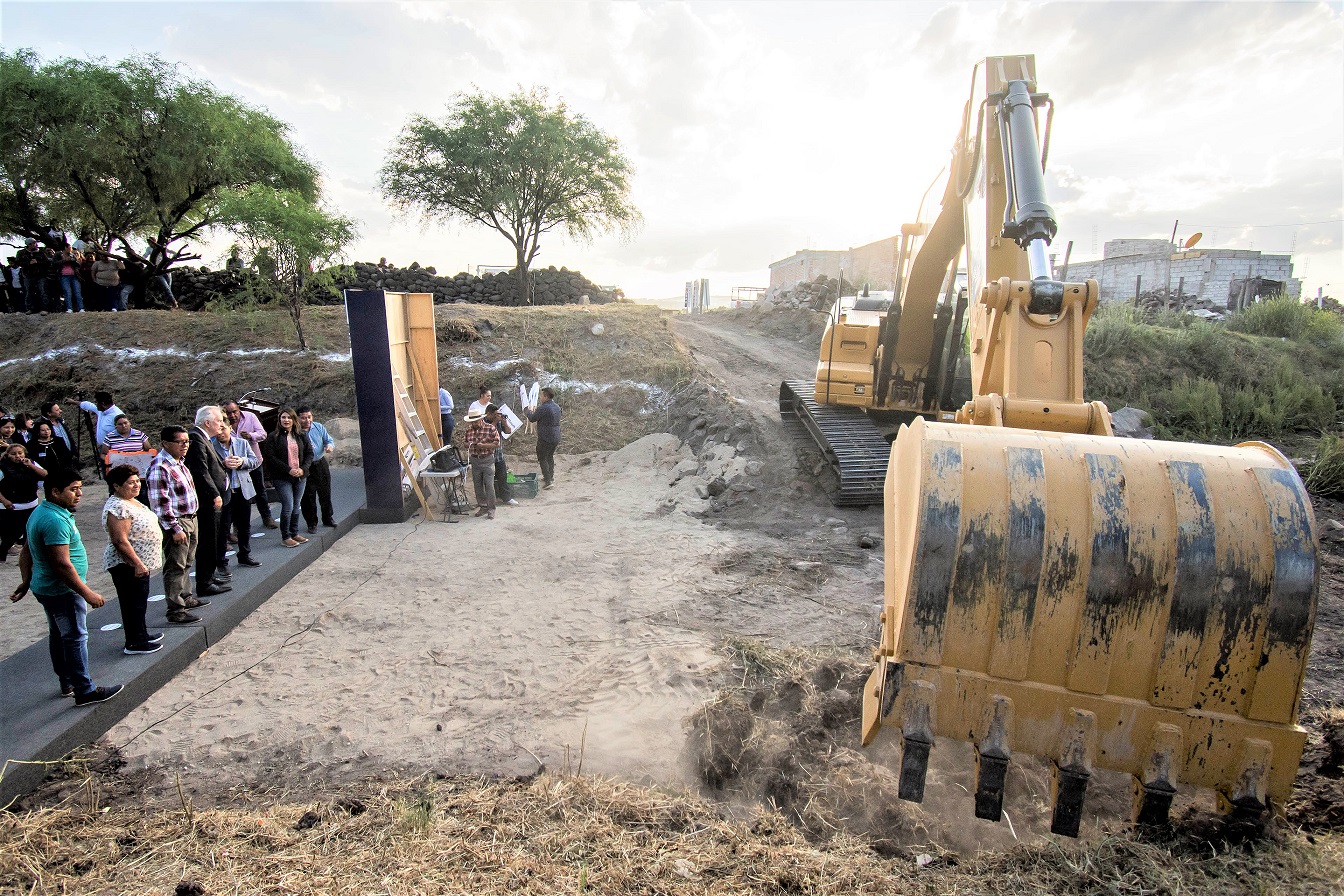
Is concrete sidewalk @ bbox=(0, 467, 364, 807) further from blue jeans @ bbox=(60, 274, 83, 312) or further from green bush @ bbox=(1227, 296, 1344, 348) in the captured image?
green bush @ bbox=(1227, 296, 1344, 348)

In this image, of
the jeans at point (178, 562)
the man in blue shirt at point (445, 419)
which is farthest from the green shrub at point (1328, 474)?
the jeans at point (178, 562)

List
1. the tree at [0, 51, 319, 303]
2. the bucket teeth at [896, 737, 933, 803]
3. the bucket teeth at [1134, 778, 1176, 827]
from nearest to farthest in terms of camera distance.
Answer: the bucket teeth at [1134, 778, 1176, 827], the bucket teeth at [896, 737, 933, 803], the tree at [0, 51, 319, 303]

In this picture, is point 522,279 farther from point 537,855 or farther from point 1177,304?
point 537,855

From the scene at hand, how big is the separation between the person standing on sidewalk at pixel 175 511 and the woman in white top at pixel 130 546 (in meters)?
0.36

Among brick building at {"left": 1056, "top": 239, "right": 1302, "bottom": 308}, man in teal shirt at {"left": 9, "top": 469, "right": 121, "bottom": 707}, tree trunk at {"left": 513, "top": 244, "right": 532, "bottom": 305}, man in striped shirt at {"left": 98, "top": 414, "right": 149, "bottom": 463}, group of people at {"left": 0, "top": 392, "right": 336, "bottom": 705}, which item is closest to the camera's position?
man in teal shirt at {"left": 9, "top": 469, "right": 121, "bottom": 707}

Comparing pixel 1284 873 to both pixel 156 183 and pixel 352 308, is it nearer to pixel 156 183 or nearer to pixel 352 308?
pixel 352 308

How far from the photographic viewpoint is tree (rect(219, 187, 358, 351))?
1318cm

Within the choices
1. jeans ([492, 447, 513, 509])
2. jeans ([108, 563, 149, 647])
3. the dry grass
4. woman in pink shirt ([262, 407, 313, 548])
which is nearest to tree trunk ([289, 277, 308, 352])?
jeans ([492, 447, 513, 509])

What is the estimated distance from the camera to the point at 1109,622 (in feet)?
8.64

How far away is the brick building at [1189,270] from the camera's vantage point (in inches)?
1022

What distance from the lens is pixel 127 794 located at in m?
3.87

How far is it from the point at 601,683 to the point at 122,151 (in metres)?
21.0

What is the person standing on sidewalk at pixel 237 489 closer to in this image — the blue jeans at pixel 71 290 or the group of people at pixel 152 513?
the group of people at pixel 152 513

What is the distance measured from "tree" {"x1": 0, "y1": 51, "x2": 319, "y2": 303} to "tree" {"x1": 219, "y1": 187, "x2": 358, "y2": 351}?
3589 millimetres
